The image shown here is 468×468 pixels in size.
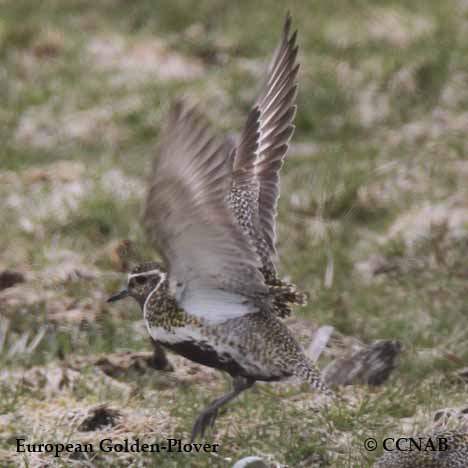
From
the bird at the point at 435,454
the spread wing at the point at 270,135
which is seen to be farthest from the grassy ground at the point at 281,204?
the spread wing at the point at 270,135

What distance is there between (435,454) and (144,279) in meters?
1.48

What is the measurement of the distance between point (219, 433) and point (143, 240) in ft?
9.01

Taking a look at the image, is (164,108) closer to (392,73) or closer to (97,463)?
(392,73)

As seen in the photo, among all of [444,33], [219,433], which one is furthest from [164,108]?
[219,433]

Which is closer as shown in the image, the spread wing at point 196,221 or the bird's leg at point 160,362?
the spread wing at point 196,221

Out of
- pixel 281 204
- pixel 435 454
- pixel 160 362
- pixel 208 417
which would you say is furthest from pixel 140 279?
pixel 281 204

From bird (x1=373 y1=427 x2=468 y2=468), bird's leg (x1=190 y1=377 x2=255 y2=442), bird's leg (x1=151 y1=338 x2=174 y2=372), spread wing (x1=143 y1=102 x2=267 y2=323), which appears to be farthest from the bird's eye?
bird (x1=373 y1=427 x2=468 y2=468)

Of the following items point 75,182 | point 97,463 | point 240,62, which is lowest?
point 97,463

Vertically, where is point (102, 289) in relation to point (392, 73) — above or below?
below

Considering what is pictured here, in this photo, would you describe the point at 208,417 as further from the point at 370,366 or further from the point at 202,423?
the point at 370,366

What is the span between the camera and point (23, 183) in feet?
26.7

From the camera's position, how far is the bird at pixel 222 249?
405 cm

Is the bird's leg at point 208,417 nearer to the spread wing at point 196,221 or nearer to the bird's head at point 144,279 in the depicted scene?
the spread wing at point 196,221

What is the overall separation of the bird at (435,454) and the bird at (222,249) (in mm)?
502
